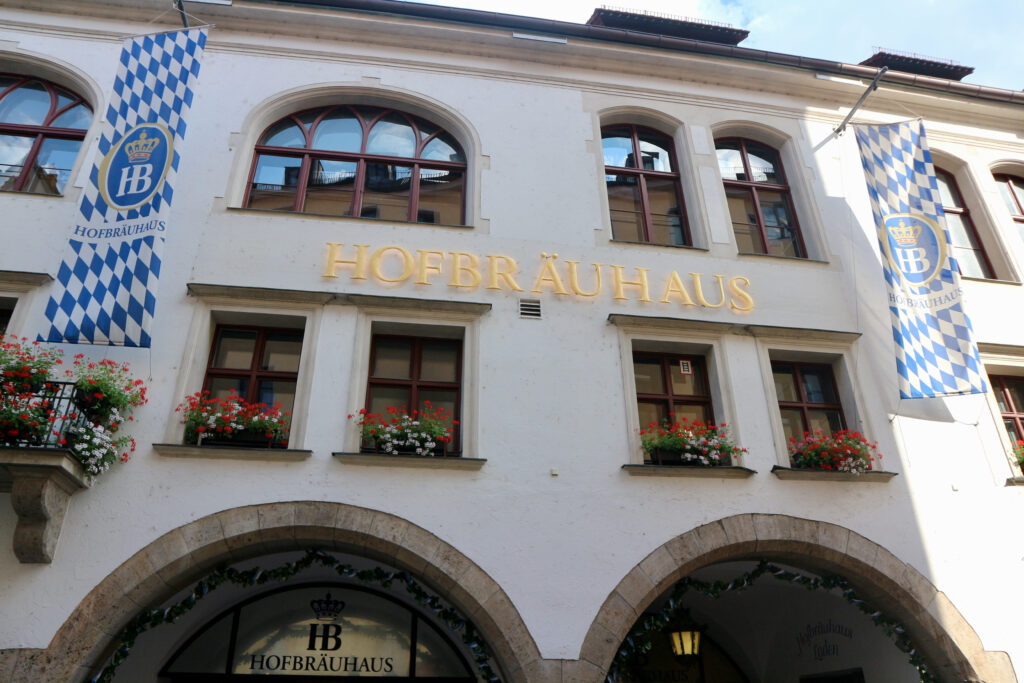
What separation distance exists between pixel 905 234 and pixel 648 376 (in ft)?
11.7

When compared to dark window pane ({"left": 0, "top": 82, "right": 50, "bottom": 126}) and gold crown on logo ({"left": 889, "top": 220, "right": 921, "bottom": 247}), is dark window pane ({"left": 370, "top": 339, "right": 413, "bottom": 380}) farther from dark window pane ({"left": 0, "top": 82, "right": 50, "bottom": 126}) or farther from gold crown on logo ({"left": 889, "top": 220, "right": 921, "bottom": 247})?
gold crown on logo ({"left": 889, "top": 220, "right": 921, "bottom": 247})

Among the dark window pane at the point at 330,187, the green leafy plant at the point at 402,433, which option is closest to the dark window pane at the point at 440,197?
the dark window pane at the point at 330,187

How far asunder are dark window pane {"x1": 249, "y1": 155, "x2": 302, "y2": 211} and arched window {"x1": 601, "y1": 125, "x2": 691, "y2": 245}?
3.84m

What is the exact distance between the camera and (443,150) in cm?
947

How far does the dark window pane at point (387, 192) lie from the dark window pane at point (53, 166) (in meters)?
3.30

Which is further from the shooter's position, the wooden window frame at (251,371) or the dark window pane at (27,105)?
the dark window pane at (27,105)

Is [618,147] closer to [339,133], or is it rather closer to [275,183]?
[339,133]

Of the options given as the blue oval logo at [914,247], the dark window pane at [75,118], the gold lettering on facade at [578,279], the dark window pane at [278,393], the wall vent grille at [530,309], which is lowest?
the dark window pane at [278,393]

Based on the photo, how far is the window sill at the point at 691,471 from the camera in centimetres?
713

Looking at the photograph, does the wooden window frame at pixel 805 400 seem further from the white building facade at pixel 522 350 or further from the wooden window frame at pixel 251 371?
the wooden window frame at pixel 251 371

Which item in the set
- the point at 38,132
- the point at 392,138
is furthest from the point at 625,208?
the point at 38,132

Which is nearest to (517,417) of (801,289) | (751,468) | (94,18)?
(751,468)

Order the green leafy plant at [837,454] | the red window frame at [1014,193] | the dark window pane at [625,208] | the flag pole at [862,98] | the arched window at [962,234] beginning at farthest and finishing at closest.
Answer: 1. the red window frame at [1014,193]
2. the arched window at [962,234]
3. the flag pole at [862,98]
4. the dark window pane at [625,208]
5. the green leafy plant at [837,454]

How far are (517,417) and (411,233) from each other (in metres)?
2.48
